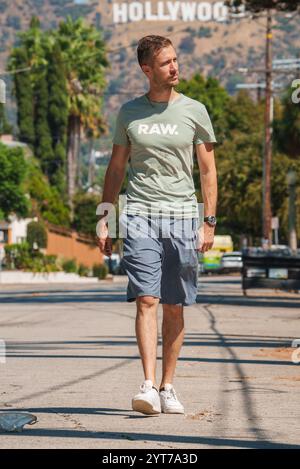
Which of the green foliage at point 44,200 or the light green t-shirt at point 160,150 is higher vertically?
the light green t-shirt at point 160,150

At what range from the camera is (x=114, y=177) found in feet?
29.5

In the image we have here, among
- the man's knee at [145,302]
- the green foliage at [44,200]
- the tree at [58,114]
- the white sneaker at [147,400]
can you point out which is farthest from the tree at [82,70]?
the white sneaker at [147,400]

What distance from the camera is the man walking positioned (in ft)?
28.7

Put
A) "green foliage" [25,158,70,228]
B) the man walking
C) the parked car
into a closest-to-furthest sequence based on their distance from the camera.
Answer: the man walking < "green foliage" [25,158,70,228] < the parked car

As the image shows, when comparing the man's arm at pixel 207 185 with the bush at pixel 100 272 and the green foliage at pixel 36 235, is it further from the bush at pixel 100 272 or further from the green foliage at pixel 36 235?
the bush at pixel 100 272

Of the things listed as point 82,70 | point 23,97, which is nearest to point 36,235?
point 23,97

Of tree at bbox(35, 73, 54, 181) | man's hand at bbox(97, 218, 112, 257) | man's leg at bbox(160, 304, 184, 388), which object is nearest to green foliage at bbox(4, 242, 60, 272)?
tree at bbox(35, 73, 54, 181)

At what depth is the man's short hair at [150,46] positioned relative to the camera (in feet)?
28.8

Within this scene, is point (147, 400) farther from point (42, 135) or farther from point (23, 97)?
point (42, 135)

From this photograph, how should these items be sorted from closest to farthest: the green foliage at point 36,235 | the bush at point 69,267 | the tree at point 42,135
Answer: the green foliage at point 36,235, the bush at point 69,267, the tree at point 42,135

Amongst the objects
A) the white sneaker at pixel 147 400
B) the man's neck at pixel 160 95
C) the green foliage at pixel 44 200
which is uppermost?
the man's neck at pixel 160 95

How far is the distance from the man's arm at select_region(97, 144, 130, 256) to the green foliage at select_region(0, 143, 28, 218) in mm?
54223

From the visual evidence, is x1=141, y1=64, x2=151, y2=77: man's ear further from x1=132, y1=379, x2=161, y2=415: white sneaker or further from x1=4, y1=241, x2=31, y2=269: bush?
x1=4, y1=241, x2=31, y2=269: bush

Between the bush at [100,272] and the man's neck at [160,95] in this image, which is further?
the bush at [100,272]
